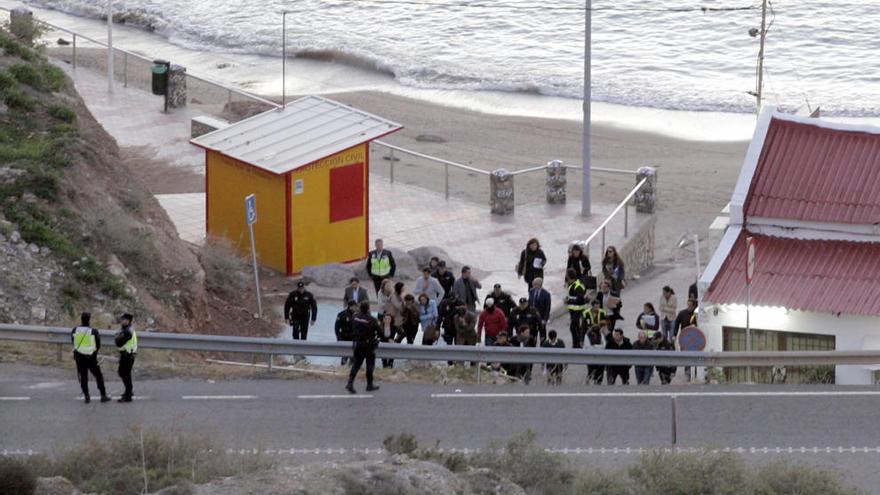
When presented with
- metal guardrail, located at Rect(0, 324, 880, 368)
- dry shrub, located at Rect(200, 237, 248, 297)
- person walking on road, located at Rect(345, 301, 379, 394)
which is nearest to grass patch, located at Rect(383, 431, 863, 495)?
person walking on road, located at Rect(345, 301, 379, 394)

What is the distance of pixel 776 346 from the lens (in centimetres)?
1962

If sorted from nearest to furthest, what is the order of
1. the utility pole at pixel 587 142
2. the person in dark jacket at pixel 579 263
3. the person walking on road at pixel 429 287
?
the person walking on road at pixel 429 287 < the person in dark jacket at pixel 579 263 < the utility pole at pixel 587 142

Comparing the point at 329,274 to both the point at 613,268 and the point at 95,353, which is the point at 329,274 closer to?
the point at 613,268

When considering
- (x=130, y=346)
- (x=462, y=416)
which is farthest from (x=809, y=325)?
(x=130, y=346)

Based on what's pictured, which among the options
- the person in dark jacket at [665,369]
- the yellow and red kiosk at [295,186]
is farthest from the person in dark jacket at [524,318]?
the yellow and red kiosk at [295,186]

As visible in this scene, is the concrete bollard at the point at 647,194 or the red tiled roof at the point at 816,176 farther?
the concrete bollard at the point at 647,194

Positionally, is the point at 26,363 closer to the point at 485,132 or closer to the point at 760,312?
the point at 760,312

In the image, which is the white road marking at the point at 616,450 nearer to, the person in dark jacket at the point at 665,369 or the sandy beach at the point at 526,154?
the person in dark jacket at the point at 665,369

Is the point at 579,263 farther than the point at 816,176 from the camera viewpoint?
Yes

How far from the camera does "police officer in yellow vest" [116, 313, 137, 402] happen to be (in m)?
16.0

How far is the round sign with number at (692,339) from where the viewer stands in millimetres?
18016

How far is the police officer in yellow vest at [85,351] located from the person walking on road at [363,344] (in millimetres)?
2646

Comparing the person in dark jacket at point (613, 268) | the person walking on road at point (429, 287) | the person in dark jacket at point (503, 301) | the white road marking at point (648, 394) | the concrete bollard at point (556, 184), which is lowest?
the white road marking at point (648, 394)

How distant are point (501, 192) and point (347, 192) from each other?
402 cm
